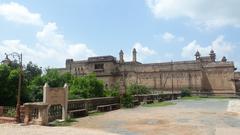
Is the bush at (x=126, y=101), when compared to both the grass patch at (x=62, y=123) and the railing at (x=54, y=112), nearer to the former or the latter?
the railing at (x=54, y=112)

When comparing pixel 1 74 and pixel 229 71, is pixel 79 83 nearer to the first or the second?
pixel 1 74

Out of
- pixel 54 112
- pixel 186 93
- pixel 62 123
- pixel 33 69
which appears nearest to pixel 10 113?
pixel 54 112

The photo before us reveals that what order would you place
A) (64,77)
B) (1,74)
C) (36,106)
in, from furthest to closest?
(64,77)
(1,74)
(36,106)

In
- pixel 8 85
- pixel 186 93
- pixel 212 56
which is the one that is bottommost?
pixel 186 93

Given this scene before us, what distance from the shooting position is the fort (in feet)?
194

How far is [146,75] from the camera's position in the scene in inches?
2564

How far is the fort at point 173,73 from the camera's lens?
59.0 metres

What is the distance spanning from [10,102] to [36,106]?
30.4 ft

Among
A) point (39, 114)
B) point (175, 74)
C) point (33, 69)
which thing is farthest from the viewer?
point (175, 74)

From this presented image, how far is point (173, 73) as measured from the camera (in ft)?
204

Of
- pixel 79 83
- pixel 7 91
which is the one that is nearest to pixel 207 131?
pixel 7 91

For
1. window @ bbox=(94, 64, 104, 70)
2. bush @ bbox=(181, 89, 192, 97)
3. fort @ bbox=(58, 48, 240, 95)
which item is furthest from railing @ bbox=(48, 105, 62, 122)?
window @ bbox=(94, 64, 104, 70)

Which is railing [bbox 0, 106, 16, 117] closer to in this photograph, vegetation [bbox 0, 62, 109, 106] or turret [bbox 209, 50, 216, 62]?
vegetation [bbox 0, 62, 109, 106]

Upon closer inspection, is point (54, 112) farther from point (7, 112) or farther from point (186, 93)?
point (186, 93)
